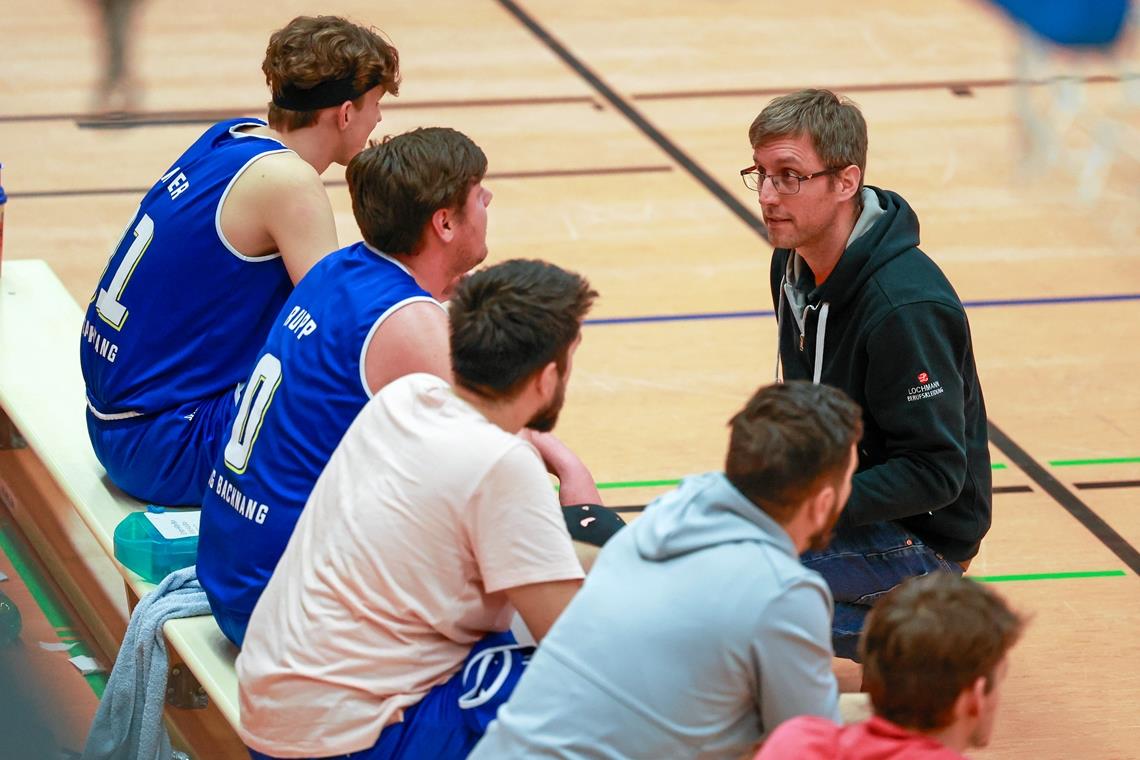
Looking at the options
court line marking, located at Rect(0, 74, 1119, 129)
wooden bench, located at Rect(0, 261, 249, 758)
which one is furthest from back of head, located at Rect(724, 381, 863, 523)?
court line marking, located at Rect(0, 74, 1119, 129)

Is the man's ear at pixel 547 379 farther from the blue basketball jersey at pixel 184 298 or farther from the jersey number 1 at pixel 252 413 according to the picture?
the blue basketball jersey at pixel 184 298

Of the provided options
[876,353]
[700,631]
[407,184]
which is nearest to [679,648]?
[700,631]

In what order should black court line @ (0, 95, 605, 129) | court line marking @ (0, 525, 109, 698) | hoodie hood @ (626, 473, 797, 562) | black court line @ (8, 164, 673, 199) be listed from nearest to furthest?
hoodie hood @ (626, 473, 797, 562)
court line marking @ (0, 525, 109, 698)
black court line @ (8, 164, 673, 199)
black court line @ (0, 95, 605, 129)

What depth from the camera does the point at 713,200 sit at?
6.79m

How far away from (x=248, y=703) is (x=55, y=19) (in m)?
7.45

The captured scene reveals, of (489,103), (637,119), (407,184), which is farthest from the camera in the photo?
(489,103)

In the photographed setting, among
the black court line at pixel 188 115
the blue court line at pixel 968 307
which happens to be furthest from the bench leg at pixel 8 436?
the black court line at pixel 188 115

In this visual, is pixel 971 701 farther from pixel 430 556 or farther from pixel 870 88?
pixel 870 88

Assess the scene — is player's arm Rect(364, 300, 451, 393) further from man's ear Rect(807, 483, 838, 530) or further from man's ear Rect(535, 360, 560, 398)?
man's ear Rect(807, 483, 838, 530)

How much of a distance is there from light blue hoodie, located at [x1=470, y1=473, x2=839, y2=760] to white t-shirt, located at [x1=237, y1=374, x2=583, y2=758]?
227 millimetres

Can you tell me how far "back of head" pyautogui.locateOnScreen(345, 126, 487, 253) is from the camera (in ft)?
9.05

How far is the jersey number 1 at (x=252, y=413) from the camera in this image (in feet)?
8.73

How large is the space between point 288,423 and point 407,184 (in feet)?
1.49

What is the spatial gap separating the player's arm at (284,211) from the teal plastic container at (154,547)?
56cm
